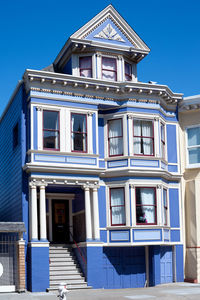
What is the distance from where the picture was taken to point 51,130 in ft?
77.6

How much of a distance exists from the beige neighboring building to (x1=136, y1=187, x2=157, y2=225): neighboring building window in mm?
2510

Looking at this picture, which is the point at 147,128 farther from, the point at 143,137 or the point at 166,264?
the point at 166,264

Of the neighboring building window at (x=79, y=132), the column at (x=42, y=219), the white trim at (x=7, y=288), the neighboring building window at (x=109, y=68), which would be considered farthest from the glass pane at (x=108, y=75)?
the white trim at (x=7, y=288)

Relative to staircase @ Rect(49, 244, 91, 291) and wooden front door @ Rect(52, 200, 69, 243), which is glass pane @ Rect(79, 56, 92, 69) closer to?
wooden front door @ Rect(52, 200, 69, 243)

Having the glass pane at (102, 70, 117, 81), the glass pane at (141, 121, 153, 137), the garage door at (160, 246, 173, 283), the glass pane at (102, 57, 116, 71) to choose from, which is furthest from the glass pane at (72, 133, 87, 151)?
the garage door at (160, 246, 173, 283)

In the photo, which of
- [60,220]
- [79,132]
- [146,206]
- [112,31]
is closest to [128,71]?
[112,31]

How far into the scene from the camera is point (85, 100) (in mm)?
24688

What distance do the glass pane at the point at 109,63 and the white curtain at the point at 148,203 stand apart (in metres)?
6.85

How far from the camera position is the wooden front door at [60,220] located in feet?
86.2

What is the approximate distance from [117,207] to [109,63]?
25.7 feet

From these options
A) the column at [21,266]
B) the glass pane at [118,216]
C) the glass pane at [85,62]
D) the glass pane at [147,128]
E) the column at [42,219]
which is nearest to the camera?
the column at [21,266]

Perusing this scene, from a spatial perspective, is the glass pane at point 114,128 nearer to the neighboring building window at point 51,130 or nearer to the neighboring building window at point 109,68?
the neighboring building window at point 109,68

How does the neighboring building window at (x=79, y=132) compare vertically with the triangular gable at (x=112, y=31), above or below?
below

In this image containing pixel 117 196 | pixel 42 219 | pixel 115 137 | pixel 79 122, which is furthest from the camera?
pixel 115 137
